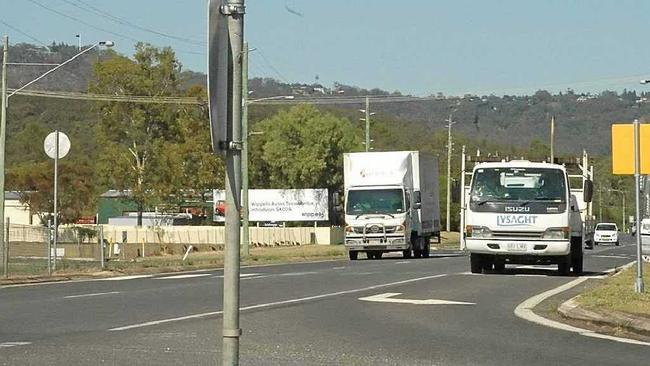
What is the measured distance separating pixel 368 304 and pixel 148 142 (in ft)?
200

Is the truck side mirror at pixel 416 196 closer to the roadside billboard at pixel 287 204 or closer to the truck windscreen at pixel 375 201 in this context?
the truck windscreen at pixel 375 201

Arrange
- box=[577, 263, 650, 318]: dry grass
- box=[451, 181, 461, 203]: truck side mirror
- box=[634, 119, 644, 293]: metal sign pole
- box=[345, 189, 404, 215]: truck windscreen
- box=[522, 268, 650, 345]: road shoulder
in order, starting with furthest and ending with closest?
box=[345, 189, 404, 215]: truck windscreen → box=[451, 181, 461, 203]: truck side mirror → box=[634, 119, 644, 293]: metal sign pole → box=[577, 263, 650, 318]: dry grass → box=[522, 268, 650, 345]: road shoulder

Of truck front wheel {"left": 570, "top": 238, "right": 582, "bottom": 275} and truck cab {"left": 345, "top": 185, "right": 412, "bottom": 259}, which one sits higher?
truck cab {"left": 345, "top": 185, "right": 412, "bottom": 259}

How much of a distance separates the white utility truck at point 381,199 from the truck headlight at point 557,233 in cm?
1518

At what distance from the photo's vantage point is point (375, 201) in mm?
42625

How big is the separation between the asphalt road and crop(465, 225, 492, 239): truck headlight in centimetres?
114

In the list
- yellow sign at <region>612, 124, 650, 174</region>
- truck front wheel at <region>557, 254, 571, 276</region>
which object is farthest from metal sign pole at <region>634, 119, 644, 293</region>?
truck front wheel at <region>557, 254, 571, 276</region>

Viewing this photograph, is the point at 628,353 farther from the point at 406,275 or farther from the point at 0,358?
the point at 406,275

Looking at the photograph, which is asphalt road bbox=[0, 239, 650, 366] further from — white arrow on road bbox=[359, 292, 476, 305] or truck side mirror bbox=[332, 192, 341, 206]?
truck side mirror bbox=[332, 192, 341, 206]

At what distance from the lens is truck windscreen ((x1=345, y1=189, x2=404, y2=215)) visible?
42.3 meters

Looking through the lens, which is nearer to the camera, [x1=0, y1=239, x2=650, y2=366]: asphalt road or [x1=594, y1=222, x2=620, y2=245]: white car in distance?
[x1=0, y1=239, x2=650, y2=366]: asphalt road

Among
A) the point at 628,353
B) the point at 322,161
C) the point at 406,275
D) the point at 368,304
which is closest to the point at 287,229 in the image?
the point at 322,161

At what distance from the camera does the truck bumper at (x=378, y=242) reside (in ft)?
140

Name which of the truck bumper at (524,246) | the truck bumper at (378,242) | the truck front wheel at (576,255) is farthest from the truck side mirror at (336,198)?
the truck bumper at (524,246)
